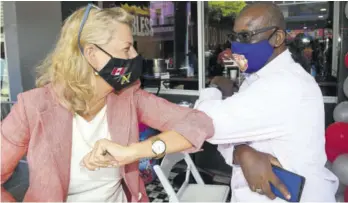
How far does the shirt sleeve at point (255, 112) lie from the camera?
0.94 metres

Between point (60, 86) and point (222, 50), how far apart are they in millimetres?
3119

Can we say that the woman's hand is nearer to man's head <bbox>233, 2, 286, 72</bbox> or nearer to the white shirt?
the white shirt

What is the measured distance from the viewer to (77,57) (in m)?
1.17

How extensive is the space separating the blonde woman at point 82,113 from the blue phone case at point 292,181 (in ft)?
1.07

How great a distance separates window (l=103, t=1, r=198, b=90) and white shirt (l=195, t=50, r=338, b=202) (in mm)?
3085

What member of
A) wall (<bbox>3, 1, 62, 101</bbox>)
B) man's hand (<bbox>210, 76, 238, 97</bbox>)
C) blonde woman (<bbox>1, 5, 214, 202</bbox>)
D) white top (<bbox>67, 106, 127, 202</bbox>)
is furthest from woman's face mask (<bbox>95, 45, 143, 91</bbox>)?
wall (<bbox>3, 1, 62, 101</bbox>)

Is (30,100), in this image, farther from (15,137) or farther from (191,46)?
(191,46)

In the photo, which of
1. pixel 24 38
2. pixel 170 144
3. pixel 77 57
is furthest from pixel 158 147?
pixel 24 38

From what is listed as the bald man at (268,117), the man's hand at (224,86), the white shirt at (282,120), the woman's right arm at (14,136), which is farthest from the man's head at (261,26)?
the woman's right arm at (14,136)

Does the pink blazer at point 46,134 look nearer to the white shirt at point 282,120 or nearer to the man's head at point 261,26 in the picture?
the white shirt at point 282,120

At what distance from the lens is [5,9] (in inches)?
133

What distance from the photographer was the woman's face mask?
1.17m

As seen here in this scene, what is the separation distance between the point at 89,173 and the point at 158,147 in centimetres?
48

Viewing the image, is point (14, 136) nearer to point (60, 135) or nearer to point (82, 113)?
point (60, 135)
